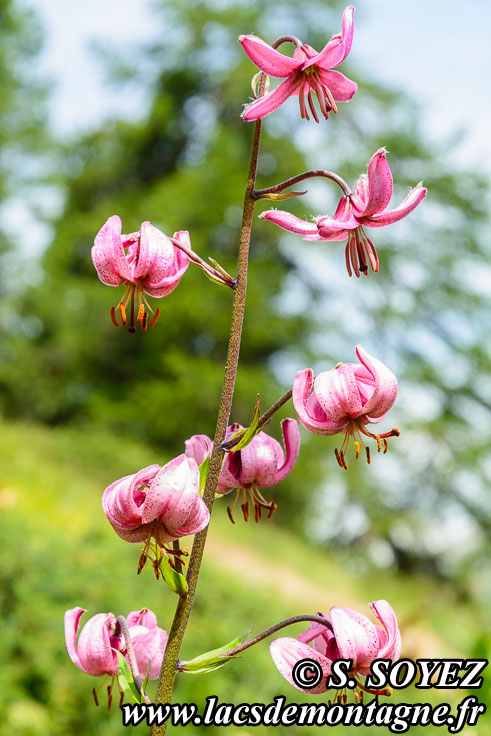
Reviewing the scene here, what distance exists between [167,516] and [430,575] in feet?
39.2

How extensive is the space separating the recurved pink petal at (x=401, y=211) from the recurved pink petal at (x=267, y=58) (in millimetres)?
192

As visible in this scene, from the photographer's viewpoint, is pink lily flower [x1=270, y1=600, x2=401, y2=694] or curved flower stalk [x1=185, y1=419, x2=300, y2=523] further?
curved flower stalk [x1=185, y1=419, x2=300, y2=523]

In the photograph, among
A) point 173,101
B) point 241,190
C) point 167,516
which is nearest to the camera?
point 167,516

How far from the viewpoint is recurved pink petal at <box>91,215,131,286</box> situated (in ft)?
2.71

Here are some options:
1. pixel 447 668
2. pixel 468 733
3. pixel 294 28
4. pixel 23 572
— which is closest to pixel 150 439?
pixel 294 28

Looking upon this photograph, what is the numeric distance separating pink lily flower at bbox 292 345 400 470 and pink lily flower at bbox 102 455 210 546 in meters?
0.15

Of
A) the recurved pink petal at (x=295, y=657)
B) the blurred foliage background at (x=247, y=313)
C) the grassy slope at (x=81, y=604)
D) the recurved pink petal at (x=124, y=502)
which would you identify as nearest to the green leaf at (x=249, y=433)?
the recurved pink petal at (x=124, y=502)

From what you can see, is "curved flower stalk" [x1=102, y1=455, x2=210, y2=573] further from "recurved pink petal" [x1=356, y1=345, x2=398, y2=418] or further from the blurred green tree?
the blurred green tree

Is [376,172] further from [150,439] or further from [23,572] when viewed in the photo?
[150,439]

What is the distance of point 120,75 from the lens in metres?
14.1

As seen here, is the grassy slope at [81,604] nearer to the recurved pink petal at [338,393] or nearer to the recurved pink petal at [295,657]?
the recurved pink petal at [295,657]

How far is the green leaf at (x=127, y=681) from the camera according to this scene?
31.0 inches

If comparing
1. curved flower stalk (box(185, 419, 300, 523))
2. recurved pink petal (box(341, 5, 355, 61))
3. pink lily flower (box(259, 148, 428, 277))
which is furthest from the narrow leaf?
recurved pink petal (box(341, 5, 355, 61))

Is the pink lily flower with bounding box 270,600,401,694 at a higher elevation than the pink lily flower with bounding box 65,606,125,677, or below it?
below
